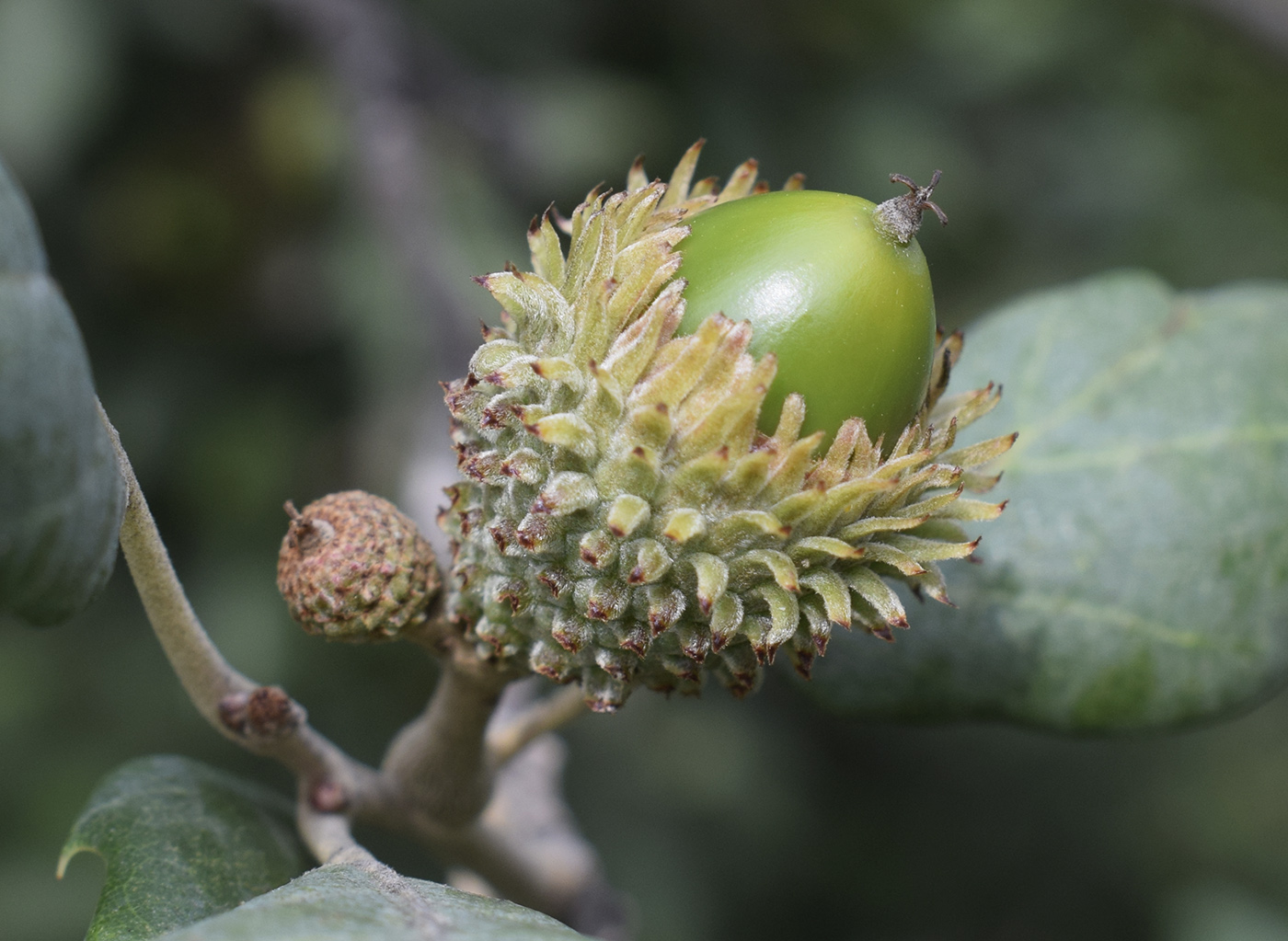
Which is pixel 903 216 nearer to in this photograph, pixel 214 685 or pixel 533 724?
pixel 533 724

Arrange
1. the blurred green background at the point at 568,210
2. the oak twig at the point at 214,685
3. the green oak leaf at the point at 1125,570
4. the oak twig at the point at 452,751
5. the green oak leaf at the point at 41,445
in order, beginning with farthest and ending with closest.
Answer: the blurred green background at the point at 568,210 → the green oak leaf at the point at 1125,570 → the oak twig at the point at 452,751 → the oak twig at the point at 214,685 → the green oak leaf at the point at 41,445

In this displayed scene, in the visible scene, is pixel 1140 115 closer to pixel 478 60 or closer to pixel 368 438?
pixel 478 60

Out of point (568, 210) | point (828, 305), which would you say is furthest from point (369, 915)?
point (568, 210)

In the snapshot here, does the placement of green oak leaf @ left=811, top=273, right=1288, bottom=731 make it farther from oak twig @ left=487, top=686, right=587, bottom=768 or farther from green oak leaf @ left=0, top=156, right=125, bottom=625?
green oak leaf @ left=0, top=156, right=125, bottom=625

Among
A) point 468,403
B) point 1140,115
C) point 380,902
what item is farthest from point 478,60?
point 380,902

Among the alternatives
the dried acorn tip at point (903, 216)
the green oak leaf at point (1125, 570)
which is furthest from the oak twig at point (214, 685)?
the dried acorn tip at point (903, 216)

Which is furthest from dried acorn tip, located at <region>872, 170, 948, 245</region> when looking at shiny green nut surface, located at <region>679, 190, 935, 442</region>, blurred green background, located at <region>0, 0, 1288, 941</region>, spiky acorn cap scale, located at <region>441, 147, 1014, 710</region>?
blurred green background, located at <region>0, 0, 1288, 941</region>

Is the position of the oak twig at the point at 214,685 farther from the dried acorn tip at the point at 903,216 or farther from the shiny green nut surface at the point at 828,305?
the dried acorn tip at the point at 903,216
